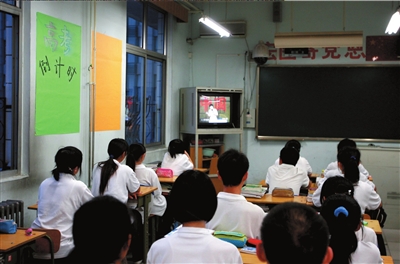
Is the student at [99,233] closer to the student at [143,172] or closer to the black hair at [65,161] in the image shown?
the black hair at [65,161]

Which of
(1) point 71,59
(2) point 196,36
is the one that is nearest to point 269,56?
(2) point 196,36

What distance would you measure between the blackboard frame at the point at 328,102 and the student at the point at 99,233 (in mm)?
6604

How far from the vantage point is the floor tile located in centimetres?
608

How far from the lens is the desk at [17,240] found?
8.72 ft

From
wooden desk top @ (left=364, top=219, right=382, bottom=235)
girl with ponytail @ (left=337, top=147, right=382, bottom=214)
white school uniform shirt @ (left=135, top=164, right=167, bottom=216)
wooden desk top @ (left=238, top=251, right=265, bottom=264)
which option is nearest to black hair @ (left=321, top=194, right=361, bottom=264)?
wooden desk top @ (left=238, top=251, right=265, bottom=264)

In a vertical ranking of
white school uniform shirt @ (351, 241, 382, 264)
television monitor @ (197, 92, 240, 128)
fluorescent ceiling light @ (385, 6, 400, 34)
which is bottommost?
white school uniform shirt @ (351, 241, 382, 264)

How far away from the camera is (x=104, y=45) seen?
18.0 feet

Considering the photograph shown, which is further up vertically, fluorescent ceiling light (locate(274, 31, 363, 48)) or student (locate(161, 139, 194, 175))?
fluorescent ceiling light (locate(274, 31, 363, 48))

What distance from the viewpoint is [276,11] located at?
768 centimetres

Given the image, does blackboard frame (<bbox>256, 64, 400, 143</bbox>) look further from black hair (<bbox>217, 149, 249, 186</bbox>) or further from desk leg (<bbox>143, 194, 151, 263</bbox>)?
black hair (<bbox>217, 149, 249, 186</bbox>)

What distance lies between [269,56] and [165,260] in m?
6.39

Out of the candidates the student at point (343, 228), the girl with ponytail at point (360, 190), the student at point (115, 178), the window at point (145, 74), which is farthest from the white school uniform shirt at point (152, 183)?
the student at point (343, 228)

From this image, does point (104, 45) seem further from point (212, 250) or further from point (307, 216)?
point (307, 216)

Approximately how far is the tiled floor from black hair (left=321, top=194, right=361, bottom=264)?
10.9 feet
